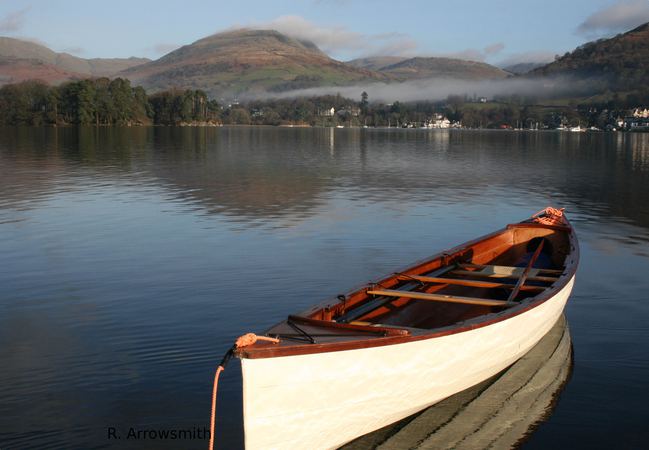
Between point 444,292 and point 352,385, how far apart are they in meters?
6.00

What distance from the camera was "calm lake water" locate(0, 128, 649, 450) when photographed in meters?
10.6

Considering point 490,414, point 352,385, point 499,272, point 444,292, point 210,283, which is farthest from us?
point 210,283

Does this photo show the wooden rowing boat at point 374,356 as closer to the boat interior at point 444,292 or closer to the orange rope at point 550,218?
the boat interior at point 444,292

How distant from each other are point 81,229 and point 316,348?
19.3 metres

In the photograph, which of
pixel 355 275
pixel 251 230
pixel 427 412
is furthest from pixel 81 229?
pixel 427 412

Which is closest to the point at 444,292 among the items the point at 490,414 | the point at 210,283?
the point at 490,414

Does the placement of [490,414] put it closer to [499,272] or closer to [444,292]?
[444,292]

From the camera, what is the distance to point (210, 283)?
17625 millimetres

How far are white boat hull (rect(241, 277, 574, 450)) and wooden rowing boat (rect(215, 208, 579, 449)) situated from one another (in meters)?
0.01

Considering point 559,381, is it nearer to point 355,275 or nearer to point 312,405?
point 312,405

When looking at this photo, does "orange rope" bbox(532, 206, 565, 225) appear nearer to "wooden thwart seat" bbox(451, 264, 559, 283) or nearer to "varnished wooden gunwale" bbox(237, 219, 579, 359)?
"varnished wooden gunwale" bbox(237, 219, 579, 359)

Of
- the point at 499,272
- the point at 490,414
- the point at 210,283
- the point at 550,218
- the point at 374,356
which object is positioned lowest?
the point at 490,414

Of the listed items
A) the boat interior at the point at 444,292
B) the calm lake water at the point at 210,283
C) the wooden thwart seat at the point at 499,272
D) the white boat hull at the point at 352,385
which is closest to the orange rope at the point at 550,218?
the boat interior at the point at 444,292

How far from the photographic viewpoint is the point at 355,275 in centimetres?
1869
